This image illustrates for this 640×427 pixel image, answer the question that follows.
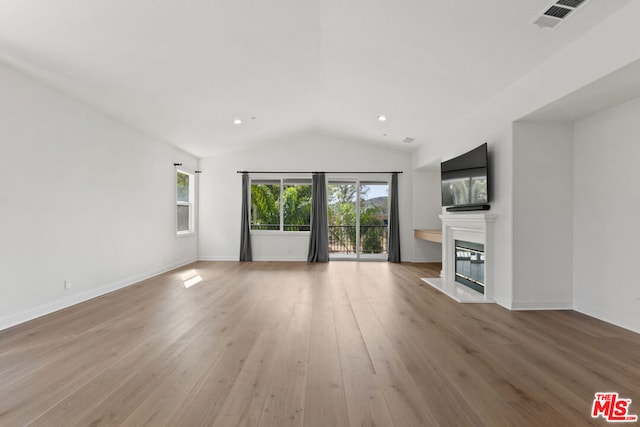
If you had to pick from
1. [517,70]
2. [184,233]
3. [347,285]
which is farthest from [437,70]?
[184,233]

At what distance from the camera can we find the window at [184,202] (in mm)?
6777

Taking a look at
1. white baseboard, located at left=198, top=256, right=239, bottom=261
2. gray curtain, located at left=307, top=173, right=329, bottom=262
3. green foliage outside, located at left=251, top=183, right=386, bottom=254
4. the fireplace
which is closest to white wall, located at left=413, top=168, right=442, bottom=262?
green foliage outside, located at left=251, top=183, right=386, bottom=254

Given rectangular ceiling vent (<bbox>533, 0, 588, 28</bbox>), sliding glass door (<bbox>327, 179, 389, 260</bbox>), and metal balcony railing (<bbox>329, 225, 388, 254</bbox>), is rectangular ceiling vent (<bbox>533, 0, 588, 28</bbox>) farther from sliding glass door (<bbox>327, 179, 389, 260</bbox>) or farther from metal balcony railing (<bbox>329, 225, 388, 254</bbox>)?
metal balcony railing (<bbox>329, 225, 388, 254</bbox>)

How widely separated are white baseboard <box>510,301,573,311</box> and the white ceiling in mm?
2497

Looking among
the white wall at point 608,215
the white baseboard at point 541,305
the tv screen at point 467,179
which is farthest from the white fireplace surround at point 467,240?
the white wall at point 608,215

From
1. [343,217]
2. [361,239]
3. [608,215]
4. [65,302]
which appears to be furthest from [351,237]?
[65,302]

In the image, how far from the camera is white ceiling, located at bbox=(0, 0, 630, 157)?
2.61 meters

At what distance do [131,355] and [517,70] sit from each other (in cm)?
439

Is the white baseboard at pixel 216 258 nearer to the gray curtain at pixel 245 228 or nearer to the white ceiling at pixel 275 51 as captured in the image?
the gray curtain at pixel 245 228

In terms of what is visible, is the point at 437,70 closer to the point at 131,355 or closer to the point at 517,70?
the point at 517,70

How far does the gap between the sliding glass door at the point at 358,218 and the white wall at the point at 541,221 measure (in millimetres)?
4124

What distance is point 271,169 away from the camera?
7.69 m

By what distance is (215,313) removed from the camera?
3.41 m

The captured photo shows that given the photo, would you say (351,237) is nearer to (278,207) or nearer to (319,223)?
(319,223)
